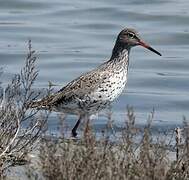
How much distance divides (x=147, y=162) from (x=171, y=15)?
12.0 m

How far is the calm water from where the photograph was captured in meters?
13.1

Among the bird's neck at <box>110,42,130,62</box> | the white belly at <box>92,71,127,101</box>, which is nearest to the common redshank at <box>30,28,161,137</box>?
the white belly at <box>92,71,127,101</box>

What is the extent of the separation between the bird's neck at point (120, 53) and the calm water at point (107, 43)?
3.89ft

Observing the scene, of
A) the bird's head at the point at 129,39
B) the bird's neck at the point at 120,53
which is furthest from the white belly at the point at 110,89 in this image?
the bird's head at the point at 129,39

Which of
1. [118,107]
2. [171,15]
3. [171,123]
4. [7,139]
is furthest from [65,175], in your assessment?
[171,15]

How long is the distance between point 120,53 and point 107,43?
5.65 meters

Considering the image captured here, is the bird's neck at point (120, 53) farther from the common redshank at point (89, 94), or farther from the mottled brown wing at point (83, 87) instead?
the mottled brown wing at point (83, 87)

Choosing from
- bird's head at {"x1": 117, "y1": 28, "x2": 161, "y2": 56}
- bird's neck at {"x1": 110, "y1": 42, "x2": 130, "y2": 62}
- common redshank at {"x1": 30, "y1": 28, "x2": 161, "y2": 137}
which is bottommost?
common redshank at {"x1": 30, "y1": 28, "x2": 161, "y2": 137}

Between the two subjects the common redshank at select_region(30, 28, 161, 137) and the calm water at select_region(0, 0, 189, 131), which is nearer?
the common redshank at select_region(30, 28, 161, 137)

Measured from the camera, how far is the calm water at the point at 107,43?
1307cm

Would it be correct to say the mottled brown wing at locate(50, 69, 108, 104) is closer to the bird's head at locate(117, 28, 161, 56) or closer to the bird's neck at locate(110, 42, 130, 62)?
the bird's neck at locate(110, 42, 130, 62)

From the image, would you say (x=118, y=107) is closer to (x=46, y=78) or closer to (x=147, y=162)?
(x=46, y=78)

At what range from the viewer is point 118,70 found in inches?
401

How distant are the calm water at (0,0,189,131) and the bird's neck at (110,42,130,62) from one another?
1.18m
